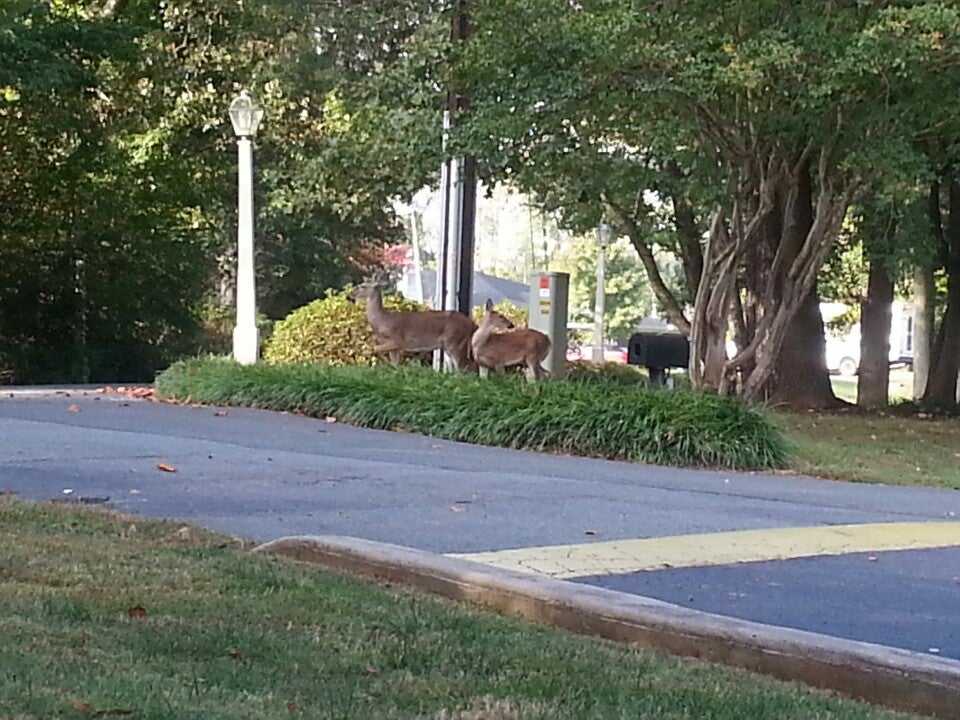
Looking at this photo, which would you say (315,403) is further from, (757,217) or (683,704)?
(683,704)

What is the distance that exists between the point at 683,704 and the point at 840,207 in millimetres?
14787

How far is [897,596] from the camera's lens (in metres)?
8.17

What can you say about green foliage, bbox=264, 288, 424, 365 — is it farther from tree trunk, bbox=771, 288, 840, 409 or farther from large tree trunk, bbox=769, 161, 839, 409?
tree trunk, bbox=771, 288, 840, 409

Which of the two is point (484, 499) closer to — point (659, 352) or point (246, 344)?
point (246, 344)

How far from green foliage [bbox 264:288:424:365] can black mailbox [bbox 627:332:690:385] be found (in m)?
5.42

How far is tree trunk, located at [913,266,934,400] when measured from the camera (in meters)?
31.2

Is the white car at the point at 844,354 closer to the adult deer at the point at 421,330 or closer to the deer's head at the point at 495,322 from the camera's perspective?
the adult deer at the point at 421,330

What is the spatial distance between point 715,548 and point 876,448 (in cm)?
970

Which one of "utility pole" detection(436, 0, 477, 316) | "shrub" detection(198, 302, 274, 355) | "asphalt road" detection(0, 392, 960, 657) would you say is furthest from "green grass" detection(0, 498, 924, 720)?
"shrub" detection(198, 302, 274, 355)

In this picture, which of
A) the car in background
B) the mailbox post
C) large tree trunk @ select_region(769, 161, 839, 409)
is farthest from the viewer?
the car in background

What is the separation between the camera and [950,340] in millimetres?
27000

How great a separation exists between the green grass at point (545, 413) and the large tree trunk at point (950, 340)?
A: 11.8m

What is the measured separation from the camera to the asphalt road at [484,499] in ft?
26.5

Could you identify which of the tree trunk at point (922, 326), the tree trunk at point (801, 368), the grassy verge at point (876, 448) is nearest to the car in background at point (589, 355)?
the tree trunk at point (801, 368)
